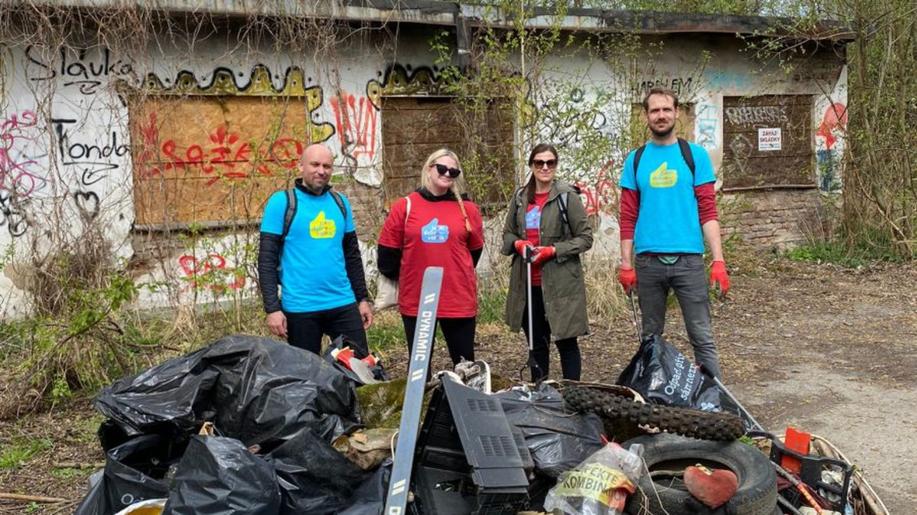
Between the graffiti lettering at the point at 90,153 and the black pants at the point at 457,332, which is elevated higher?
the graffiti lettering at the point at 90,153

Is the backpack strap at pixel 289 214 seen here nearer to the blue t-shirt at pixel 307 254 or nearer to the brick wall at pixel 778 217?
the blue t-shirt at pixel 307 254

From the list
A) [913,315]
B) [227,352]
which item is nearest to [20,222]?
[227,352]

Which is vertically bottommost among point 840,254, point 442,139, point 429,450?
point 840,254

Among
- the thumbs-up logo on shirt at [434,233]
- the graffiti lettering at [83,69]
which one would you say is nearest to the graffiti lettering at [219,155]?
the graffiti lettering at [83,69]

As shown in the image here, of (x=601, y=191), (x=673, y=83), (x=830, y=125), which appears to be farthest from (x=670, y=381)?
(x=830, y=125)

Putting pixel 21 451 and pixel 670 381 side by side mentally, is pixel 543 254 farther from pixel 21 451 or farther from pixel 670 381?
pixel 21 451

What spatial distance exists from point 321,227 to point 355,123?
14.9ft

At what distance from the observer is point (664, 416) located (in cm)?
363

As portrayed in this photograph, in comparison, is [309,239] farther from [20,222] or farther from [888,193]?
[888,193]

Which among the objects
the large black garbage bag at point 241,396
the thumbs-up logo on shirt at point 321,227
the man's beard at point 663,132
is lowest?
the large black garbage bag at point 241,396

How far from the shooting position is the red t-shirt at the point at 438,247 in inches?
206

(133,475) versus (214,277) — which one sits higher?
(214,277)

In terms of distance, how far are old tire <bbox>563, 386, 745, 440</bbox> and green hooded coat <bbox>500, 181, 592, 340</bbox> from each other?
1.60m

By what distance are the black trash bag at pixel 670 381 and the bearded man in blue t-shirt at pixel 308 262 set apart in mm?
1644
